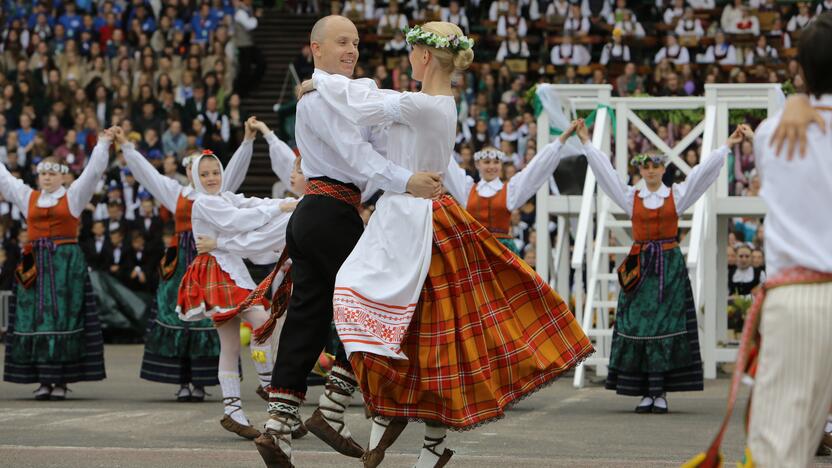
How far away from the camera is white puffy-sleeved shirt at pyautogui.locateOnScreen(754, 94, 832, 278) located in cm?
396

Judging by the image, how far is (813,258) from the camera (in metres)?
3.93

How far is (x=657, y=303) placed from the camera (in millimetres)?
9984

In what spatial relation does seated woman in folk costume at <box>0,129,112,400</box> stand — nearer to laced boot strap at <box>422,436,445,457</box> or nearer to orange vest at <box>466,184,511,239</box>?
orange vest at <box>466,184,511,239</box>

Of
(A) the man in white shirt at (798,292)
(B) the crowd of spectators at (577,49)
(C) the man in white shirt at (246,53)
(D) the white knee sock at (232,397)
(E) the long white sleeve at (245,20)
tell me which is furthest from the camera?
(E) the long white sleeve at (245,20)

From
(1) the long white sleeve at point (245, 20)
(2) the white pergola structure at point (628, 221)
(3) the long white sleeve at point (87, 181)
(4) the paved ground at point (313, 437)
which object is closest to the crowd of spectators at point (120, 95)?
(1) the long white sleeve at point (245, 20)

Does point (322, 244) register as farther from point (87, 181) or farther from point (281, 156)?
point (87, 181)

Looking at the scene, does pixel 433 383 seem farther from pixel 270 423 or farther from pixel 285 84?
pixel 285 84

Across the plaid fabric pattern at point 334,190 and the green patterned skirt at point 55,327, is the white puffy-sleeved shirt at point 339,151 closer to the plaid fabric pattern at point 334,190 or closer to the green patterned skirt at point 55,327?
the plaid fabric pattern at point 334,190

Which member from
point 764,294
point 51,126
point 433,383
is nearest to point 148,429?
point 433,383

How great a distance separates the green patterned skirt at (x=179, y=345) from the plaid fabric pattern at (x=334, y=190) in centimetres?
426

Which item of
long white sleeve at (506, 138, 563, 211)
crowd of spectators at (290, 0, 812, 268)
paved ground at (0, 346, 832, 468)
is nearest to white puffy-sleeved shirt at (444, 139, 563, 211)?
long white sleeve at (506, 138, 563, 211)

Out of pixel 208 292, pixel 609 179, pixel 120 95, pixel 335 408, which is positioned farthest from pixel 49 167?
pixel 120 95

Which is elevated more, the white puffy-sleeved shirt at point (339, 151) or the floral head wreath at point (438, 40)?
the floral head wreath at point (438, 40)

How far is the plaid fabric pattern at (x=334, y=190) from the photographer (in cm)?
614
